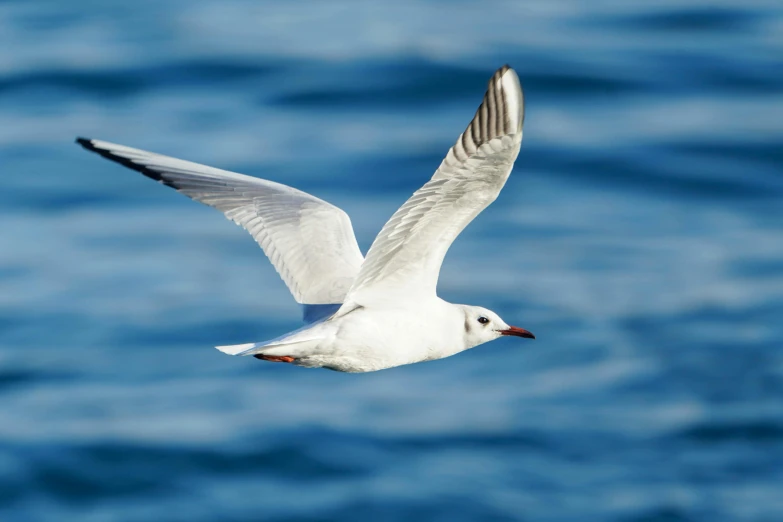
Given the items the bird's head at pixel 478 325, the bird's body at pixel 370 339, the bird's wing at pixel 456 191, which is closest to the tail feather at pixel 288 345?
the bird's body at pixel 370 339

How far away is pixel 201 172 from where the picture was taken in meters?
8.70

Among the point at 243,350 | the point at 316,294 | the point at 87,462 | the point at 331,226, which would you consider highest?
the point at 331,226

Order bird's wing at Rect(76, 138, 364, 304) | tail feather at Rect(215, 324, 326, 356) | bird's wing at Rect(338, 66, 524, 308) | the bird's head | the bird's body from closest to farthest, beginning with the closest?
bird's wing at Rect(338, 66, 524, 308)
tail feather at Rect(215, 324, 326, 356)
the bird's body
the bird's head
bird's wing at Rect(76, 138, 364, 304)

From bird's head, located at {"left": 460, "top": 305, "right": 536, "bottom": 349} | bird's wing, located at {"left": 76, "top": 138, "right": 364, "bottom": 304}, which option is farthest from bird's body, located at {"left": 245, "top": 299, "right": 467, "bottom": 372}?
bird's wing, located at {"left": 76, "top": 138, "right": 364, "bottom": 304}

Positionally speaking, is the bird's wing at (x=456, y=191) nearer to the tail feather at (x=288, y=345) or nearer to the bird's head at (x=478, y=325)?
the tail feather at (x=288, y=345)

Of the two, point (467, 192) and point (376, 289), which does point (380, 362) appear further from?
point (467, 192)

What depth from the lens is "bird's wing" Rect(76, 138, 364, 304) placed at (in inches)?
327

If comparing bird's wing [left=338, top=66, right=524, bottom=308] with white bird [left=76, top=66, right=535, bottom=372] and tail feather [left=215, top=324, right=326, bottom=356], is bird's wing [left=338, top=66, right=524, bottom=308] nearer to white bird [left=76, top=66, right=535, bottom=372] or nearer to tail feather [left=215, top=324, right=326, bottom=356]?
white bird [left=76, top=66, right=535, bottom=372]

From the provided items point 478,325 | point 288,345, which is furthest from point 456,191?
point 478,325

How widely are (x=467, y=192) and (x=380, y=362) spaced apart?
4.19 ft

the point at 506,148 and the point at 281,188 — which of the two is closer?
the point at 506,148

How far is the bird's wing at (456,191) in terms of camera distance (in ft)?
21.9

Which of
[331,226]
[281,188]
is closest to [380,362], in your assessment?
[331,226]

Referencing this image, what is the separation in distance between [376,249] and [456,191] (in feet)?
2.13
